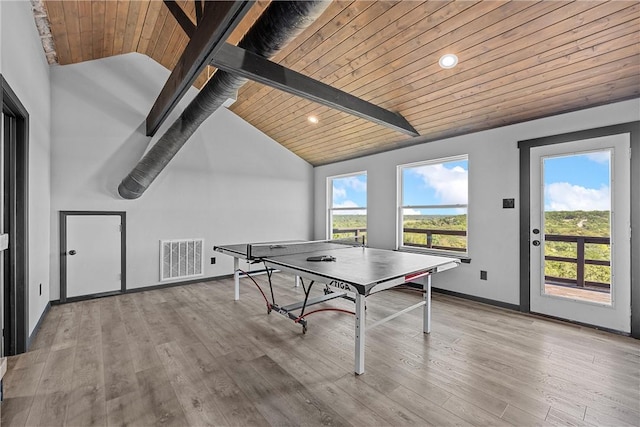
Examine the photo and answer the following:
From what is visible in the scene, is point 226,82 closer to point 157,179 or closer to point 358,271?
point 358,271

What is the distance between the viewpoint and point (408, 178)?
15.7ft

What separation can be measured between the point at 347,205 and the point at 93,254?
4.27 metres

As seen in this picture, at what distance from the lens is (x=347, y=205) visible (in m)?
5.91

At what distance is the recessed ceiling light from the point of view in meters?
2.81

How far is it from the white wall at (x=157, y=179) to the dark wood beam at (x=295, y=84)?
273 cm

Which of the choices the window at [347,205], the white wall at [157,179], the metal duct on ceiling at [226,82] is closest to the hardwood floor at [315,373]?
the white wall at [157,179]

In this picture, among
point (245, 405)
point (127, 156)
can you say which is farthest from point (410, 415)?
point (127, 156)

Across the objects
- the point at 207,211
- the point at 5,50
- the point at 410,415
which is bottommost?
the point at 410,415

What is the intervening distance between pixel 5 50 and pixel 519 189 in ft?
16.3

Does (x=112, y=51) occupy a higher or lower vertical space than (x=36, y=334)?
higher

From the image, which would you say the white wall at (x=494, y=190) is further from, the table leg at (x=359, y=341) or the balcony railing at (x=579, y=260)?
the table leg at (x=359, y=341)

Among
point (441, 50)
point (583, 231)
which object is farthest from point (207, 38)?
point (583, 231)

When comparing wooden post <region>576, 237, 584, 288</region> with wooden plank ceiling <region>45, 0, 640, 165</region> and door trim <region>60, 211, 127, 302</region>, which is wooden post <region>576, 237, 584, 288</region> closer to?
wooden plank ceiling <region>45, 0, 640, 165</region>

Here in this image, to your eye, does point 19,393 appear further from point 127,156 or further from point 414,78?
point 414,78
